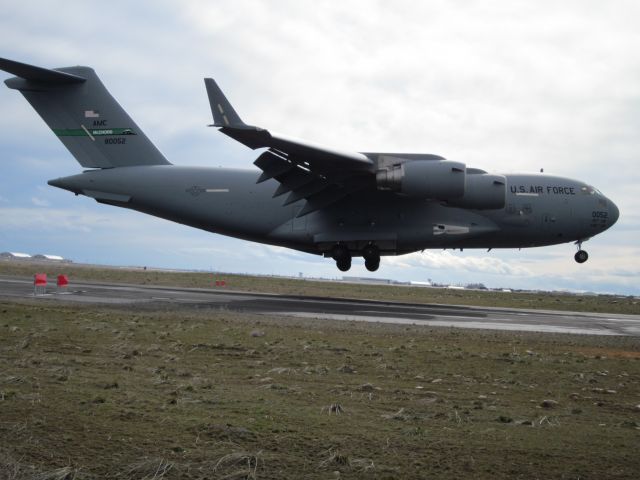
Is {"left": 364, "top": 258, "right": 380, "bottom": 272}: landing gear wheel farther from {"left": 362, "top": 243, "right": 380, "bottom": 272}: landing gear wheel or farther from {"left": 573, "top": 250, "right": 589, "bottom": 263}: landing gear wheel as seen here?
{"left": 573, "top": 250, "right": 589, "bottom": 263}: landing gear wheel

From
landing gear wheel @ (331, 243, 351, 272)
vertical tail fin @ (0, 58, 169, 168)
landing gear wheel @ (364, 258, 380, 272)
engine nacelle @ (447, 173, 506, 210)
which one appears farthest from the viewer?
landing gear wheel @ (331, 243, 351, 272)

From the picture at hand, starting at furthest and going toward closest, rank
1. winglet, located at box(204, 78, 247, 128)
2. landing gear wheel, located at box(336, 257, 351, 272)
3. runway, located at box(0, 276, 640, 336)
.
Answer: landing gear wheel, located at box(336, 257, 351, 272) → winglet, located at box(204, 78, 247, 128) → runway, located at box(0, 276, 640, 336)

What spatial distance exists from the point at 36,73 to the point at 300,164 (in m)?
10.7

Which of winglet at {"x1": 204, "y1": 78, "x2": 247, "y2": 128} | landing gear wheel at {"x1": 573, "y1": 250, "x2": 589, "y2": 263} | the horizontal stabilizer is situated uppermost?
the horizontal stabilizer

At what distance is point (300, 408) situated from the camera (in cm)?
661

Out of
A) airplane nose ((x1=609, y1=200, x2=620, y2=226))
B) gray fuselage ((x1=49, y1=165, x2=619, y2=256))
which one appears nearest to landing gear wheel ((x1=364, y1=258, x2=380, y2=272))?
gray fuselage ((x1=49, y1=165, x2=619, y2=256))

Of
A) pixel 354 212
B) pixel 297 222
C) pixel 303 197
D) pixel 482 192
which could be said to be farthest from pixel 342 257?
pixel 482 192

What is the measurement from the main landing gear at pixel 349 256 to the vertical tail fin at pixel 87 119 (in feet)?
28.3

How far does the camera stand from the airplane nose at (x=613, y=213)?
2755 cm

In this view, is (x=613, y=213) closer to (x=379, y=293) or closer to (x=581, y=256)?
(x=581, y=256)

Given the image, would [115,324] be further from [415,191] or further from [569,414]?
[415,191]

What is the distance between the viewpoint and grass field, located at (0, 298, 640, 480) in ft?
16.3

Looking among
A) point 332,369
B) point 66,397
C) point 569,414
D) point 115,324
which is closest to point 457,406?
point 569,414

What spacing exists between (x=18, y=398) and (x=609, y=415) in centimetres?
592
